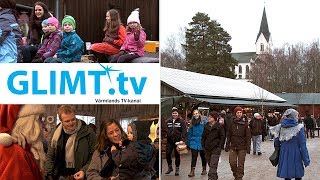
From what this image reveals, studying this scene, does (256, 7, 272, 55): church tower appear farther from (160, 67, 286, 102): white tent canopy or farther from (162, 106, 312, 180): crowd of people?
(162, 106, 312, 180): crowd of people

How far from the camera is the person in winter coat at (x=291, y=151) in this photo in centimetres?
581

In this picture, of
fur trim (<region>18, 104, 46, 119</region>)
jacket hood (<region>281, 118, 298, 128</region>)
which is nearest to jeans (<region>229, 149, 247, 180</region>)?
jacket hood (<region>281, 118, 298, 128</region>)

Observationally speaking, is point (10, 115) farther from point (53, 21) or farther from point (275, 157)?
point (275, 157)

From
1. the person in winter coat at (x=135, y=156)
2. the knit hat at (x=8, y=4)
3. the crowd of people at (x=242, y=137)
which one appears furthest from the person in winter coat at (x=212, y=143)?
the knit hat at (x=8, y=4)

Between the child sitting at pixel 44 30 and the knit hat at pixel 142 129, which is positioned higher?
the child sitting at pixel 44 30

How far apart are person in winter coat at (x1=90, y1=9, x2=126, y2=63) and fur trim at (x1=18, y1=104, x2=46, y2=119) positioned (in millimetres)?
520

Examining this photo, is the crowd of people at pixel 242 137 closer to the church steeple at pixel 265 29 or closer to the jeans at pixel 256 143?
the jeans at pixel 256 143

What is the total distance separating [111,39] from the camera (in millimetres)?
3242

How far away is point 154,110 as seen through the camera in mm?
3301

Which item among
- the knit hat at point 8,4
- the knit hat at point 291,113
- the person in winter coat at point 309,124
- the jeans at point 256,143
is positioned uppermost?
the knit hat at point 8,4

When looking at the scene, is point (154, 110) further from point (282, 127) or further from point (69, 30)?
point (282, 127)

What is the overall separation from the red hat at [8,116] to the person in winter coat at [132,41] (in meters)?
0.76

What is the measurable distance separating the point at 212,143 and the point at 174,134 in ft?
3.81

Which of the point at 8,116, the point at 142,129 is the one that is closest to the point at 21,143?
the point at 8,116
